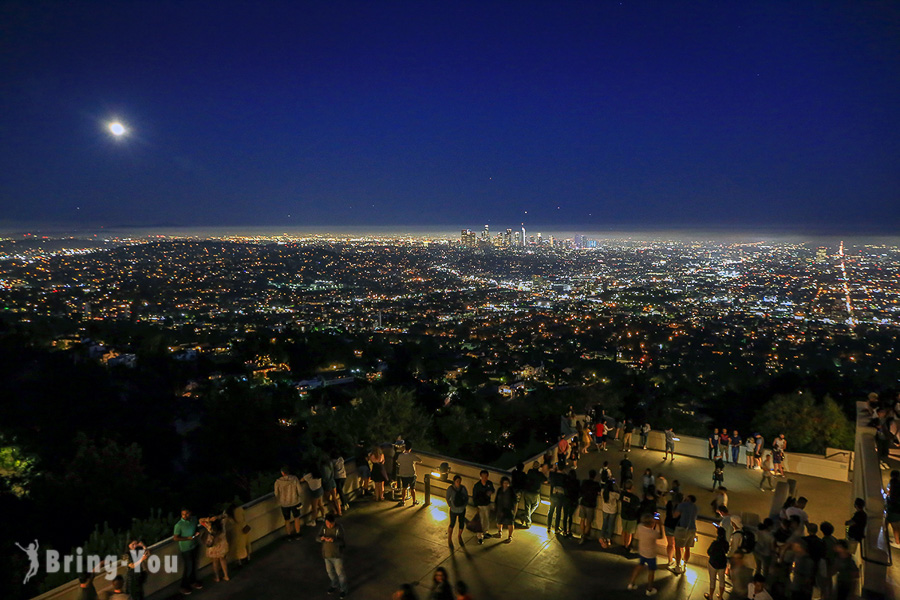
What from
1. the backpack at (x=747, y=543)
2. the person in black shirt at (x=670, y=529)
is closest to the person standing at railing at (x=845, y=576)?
the backpack at (x=747, y=543)

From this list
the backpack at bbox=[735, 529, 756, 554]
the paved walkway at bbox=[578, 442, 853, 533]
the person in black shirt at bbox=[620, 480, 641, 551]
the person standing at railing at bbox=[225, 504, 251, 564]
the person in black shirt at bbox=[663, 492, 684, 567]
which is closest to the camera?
the backpack at bbox=[735, 529, 756, 554]

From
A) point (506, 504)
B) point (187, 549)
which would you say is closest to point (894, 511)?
point (506, 504)

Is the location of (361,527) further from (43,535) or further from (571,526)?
(43,535)

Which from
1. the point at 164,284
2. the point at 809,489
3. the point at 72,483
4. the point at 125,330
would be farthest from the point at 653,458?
the point at 164,284

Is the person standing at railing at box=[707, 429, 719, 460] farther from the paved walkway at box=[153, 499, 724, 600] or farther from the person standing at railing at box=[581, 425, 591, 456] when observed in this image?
the paved walkway at box=[153, 499, 724, 600]

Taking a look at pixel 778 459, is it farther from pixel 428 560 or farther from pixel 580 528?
pixel 428 560

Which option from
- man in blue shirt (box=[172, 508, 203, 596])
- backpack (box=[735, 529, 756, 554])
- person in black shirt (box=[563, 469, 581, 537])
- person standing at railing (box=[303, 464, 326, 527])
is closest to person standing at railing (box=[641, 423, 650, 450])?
person in black shirt (box=[563, 469, 581, 537])
